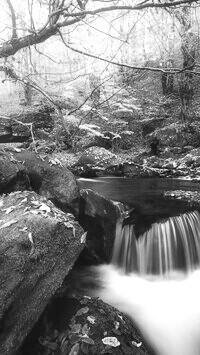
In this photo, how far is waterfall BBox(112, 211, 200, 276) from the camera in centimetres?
537

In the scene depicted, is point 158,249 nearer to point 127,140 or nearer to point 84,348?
point 84,348

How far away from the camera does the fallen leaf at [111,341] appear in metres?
2.88

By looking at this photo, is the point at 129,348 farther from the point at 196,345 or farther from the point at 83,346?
the point at 196,345

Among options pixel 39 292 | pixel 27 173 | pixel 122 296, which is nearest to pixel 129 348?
pixel 39 292

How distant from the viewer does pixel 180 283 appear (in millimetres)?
5039

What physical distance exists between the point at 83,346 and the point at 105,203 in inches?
119

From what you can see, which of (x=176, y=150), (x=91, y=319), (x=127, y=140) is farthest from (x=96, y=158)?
(x=91, y=319)

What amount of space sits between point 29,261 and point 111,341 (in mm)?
1177

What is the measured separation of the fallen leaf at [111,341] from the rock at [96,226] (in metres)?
2.35

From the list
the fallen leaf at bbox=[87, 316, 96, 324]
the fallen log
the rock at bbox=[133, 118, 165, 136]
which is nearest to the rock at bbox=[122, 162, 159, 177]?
the rock at bbox=[133, 118, 165, 136]

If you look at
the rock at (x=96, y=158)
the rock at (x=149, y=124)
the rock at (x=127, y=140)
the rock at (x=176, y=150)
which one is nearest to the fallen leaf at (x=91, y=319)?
the rock at (x=96, y=158)

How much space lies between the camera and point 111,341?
9.57 ft

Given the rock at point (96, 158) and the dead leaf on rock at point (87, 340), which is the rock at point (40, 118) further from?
the dead leaf on rock at point (87, 340)

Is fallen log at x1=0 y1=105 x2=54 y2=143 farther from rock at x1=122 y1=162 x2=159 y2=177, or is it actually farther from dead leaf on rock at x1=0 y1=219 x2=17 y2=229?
dead leaf on rock at x1=0 y1=219 x2=17 y2=229
